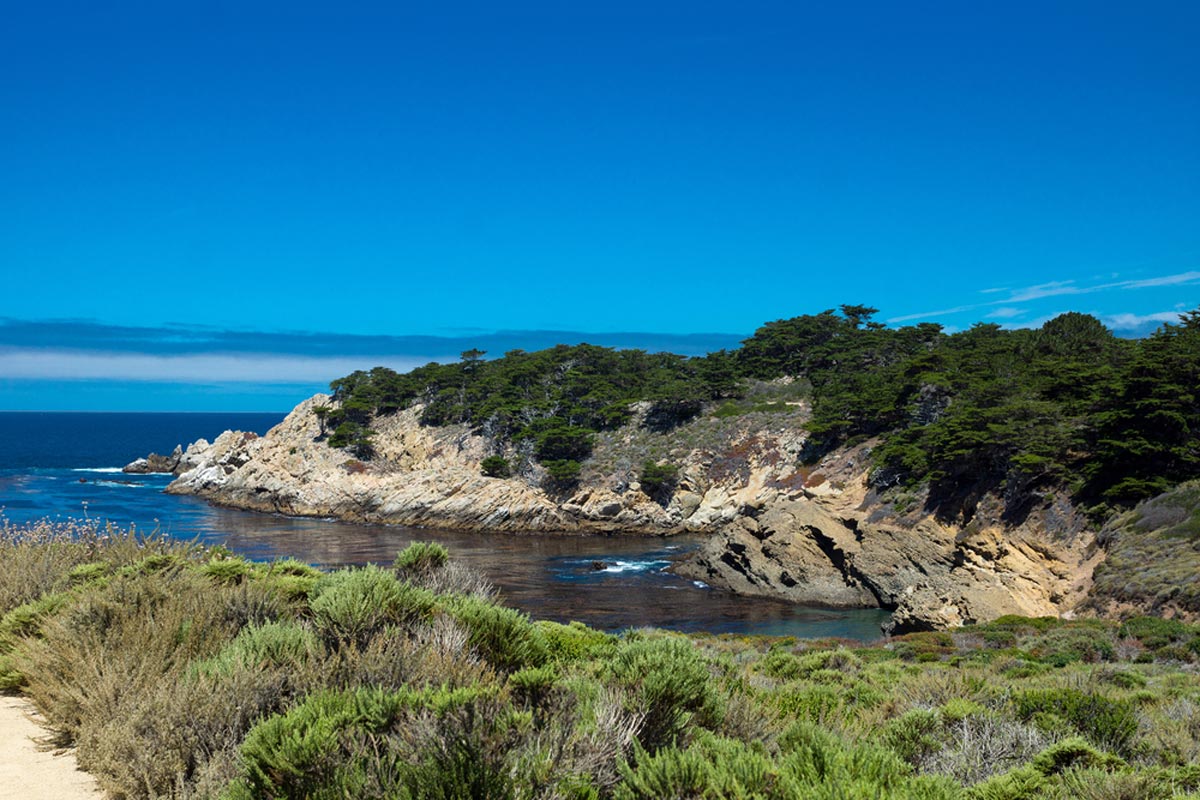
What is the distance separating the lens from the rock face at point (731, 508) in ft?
86.6

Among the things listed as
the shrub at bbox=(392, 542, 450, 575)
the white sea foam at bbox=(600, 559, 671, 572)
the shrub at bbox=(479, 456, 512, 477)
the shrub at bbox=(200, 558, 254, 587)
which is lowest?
the white sea foam at bbox=(600, 559, 671, 572)

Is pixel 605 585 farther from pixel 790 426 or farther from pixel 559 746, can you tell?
pixel 559 746

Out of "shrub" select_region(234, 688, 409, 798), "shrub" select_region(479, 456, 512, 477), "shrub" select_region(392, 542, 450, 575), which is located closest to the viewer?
"shrub" select_region(234, 688, 409, 798)

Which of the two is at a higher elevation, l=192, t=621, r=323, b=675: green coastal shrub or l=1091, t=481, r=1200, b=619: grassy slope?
l=192, t=621, r=323, b=675: green coastal shrub

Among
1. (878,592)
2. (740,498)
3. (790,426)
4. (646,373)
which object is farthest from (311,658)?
(646,373)

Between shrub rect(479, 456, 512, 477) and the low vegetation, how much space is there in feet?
153

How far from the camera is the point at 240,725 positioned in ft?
15.1

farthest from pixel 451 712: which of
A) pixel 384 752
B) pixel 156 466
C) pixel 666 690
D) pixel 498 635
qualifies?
pixel 156 466

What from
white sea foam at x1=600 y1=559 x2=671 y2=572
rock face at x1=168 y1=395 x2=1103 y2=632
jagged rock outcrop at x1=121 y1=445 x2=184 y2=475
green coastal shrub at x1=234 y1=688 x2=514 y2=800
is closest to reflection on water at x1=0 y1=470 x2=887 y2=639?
white sea foam at x1=600 y1=559 x2=671 y2=572

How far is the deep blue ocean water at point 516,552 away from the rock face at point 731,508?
1.85m

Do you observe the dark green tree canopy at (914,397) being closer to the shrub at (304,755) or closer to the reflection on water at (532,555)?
the reflection on water at (532,555)

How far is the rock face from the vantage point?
26.4 m

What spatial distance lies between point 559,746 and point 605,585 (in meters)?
30.9

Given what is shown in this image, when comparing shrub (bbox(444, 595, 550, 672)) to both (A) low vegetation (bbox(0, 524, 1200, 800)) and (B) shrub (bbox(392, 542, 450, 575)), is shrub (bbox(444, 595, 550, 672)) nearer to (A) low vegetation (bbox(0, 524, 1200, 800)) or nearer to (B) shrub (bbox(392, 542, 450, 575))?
(A) low vegetation (bbox(0, 524, 1200, 800))
